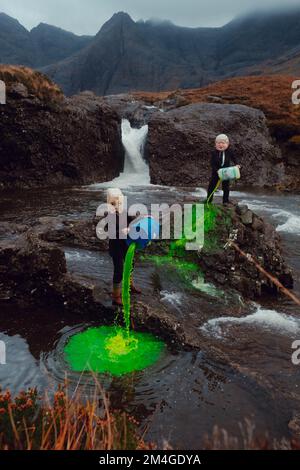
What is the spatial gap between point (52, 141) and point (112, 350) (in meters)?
19.9

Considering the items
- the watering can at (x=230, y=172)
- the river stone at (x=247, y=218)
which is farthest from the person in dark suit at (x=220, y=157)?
the river stone at (x=247, y=218)

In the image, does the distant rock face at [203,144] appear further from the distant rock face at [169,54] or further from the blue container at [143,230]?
the distant rock face at [169,54]

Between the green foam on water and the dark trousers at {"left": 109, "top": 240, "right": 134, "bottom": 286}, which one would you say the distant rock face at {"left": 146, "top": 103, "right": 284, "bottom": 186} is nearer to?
the dark trousers at {"left": 109, "top": 240, "right": 134, "bottom": 286}

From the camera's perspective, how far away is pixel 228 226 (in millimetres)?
11055

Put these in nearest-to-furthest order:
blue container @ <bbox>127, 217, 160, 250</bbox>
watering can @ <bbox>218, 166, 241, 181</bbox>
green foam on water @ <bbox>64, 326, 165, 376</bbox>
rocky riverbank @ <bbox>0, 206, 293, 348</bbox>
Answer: green foam on water @ <bbox>64, 326, 165, 376</bbox>
blue container @ <bbox>127, 217, 160, 250</bbox>
rocky riverbank @ <bbox>0, 206, 293, 348</bbox>
watering can @ <bbox>218, 166, 241, 181</bbox>

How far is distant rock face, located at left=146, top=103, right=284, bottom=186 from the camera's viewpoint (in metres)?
29.1

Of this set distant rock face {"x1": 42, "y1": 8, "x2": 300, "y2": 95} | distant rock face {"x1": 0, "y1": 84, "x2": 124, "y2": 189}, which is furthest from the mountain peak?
distant rock face {"x1": 0, "y1": 84, "x2": 124, "y2": 189}

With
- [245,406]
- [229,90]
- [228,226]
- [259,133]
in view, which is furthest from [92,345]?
[229,90]

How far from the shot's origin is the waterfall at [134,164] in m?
28.5

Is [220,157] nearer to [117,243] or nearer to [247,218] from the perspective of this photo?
[247,218]

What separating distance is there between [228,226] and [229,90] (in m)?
37.5

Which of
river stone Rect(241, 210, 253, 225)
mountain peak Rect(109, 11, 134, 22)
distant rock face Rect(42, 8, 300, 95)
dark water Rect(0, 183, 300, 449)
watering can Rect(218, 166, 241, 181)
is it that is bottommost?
dark water Rect(0, 183, 300, 449)

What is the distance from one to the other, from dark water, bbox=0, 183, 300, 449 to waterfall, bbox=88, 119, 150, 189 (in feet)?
58.5
